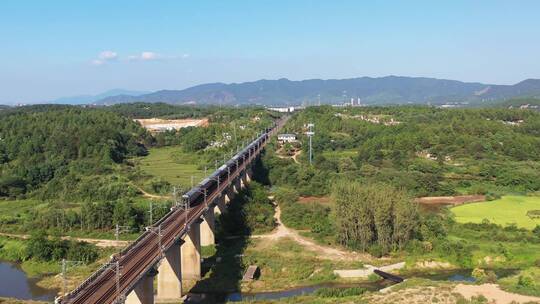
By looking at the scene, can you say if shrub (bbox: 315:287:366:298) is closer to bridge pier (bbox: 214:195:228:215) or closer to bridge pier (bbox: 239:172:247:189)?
bridge pier (bbox: 214:195:228:215)

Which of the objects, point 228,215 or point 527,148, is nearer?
point 228,215

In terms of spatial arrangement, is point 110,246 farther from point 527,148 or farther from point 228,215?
point 527,148

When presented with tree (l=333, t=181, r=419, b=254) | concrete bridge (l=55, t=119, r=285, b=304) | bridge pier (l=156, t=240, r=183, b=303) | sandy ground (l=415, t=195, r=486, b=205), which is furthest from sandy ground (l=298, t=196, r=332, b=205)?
bridge pier (l=156, t=240, r=183, b=303)

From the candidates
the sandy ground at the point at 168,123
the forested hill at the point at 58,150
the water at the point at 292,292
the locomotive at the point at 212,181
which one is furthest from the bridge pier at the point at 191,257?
the sandy ground at the point at 168,123

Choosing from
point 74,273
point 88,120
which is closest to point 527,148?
point 74,273

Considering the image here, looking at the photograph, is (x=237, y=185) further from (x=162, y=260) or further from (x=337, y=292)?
(x=162, y=260)

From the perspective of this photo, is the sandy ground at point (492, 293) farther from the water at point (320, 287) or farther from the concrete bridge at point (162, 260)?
the concrete bridge at point (162, 260)
